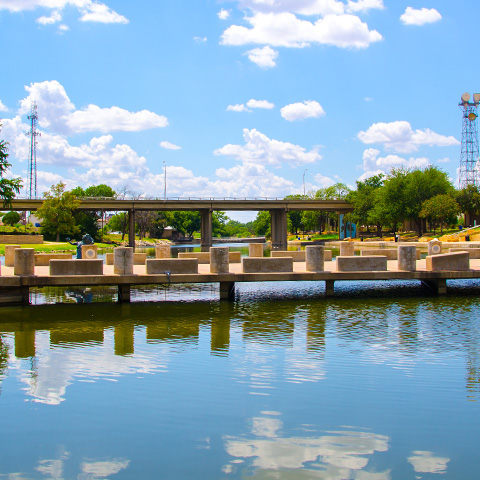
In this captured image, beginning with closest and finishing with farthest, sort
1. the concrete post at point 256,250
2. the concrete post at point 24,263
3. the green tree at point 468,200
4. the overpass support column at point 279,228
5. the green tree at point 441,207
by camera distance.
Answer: the concrete post at point 24,263 → the concrete post at point 256,250 → the green tree at point 441,207 → the green tree at point 468,200 → the overpass support column at point 279,228

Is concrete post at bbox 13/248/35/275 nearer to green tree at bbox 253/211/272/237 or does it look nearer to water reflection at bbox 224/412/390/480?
water reflection at bbox 224/412/390/480

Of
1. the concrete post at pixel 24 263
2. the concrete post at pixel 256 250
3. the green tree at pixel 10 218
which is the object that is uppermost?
the green tree at pixel 10 218

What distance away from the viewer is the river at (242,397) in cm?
768

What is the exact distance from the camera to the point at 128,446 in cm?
821

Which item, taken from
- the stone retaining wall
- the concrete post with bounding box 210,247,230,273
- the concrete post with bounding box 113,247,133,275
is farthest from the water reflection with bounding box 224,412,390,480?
the stone retaining wall

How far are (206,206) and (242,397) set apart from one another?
85.4 metres

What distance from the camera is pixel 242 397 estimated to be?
10.2 m

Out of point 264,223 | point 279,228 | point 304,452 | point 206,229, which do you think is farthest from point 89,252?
point 264,223

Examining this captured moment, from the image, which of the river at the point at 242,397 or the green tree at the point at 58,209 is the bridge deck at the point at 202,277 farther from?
the green tree at the point at 58,209

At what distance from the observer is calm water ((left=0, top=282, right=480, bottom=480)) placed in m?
7.68

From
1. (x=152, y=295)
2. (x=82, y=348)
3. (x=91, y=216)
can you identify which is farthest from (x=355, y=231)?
(x=82, y=348)

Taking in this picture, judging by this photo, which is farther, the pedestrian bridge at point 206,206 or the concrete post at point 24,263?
the pedestrian bridge at point 206,206

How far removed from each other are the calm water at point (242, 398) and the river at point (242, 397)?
0.03 meters

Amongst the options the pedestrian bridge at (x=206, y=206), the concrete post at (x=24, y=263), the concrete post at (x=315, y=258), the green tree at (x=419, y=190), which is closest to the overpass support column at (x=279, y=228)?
the pedestrian bridge at (x=206, y=206)
